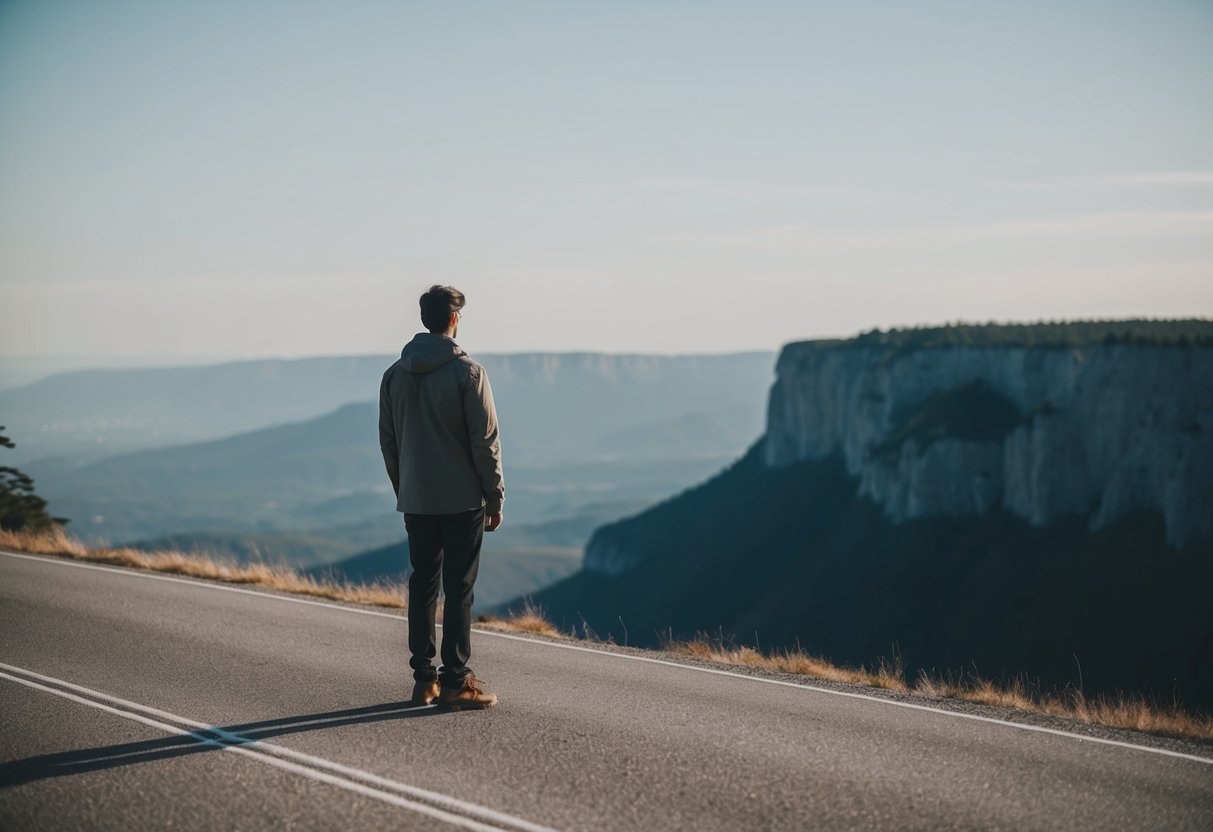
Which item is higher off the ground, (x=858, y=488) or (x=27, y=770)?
(x=27, y=770)

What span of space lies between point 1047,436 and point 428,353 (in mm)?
75456

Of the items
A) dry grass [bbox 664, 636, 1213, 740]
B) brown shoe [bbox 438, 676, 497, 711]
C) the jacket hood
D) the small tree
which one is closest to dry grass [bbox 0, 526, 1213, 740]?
dry grass [bbox 664, 636, 1213, 740]

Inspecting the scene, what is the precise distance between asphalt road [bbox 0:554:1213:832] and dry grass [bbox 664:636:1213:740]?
49cm

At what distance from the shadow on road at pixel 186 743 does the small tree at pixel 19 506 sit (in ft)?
56.0

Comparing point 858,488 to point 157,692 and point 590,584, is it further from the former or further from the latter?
point 157,692

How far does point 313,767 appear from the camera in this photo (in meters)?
6.11

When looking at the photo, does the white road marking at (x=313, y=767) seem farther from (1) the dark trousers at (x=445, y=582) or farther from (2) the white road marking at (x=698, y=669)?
(2) the white road marking at (x=698, y=669)

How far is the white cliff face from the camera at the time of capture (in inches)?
2539

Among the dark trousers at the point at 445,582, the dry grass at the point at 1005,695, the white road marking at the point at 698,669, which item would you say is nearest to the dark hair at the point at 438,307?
the dark trousers at the point at 445,582

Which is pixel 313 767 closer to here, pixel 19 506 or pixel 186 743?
pixel 186 743

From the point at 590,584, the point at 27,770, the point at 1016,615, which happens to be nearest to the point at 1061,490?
the point at 1016,615

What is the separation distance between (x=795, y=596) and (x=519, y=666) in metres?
70.0

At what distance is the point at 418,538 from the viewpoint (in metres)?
7.24

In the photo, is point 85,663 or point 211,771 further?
point 85,663
